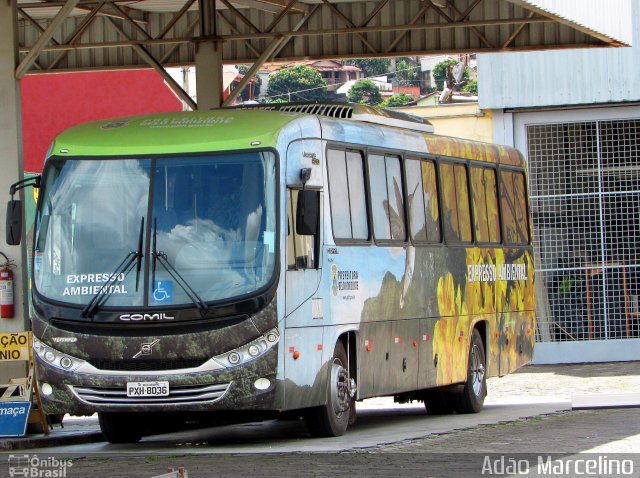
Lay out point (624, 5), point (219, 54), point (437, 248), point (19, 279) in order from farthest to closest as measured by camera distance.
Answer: point (219, 54) → point (624, 5) → point (437, 248) → point (19, 279)

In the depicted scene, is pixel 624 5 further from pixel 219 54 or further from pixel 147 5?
pixel 147 5

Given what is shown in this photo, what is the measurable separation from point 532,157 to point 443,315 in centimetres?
1218

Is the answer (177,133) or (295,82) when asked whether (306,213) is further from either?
(295,82)

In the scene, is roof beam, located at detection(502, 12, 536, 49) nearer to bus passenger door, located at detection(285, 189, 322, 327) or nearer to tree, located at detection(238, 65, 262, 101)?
bus passenger door, located at detection(285, 189, 322, 327)

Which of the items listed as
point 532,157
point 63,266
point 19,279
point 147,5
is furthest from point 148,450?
point 532,157

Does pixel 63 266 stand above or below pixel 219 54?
below

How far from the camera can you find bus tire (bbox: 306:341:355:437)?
1502 centimetres

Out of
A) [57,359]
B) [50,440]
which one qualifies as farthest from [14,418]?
[57,359]

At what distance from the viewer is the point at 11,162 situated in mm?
17312

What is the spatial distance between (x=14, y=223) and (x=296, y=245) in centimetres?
278

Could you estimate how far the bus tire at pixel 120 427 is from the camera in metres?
15.6

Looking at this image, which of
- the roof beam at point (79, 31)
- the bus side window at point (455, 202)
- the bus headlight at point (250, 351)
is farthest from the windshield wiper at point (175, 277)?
the roof beam at point (79, 31)

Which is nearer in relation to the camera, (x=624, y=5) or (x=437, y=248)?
(x=437, y=248)

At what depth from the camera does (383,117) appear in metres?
17.6
